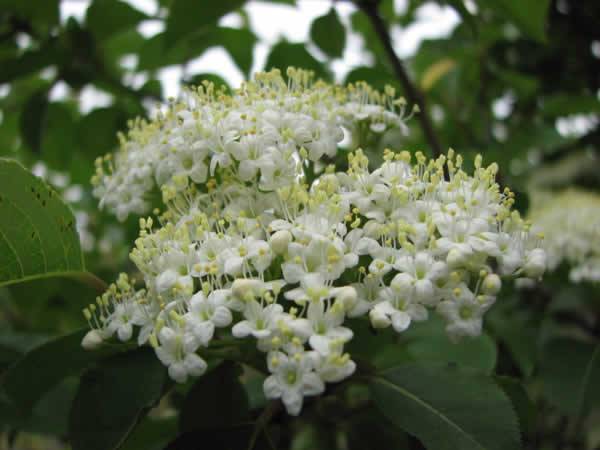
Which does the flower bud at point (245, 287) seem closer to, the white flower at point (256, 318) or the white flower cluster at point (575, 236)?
the white flower at point (256, 318)

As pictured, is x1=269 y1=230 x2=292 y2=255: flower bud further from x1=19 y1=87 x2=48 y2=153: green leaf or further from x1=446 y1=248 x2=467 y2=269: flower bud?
x1=19 y1=87 x2=48 y2=153: green leaf

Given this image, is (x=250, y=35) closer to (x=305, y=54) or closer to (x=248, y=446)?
(x=305, y=54)

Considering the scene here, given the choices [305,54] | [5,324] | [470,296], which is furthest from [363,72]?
[5,324]

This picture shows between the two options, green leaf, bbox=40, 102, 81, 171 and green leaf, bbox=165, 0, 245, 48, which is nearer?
green leaf, bbox=165, 0, 245, 48

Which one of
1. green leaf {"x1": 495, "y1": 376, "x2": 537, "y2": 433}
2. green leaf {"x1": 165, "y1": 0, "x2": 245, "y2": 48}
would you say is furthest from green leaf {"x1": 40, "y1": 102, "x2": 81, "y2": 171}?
green leaf {"x1": 495, "y1": 376, "x2": 537, "y2": 433}

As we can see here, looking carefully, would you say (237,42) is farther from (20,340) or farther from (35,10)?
(20,340)

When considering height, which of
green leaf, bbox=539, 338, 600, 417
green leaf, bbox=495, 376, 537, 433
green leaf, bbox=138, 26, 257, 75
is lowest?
green leaf, bbox=539, 338, 600, 417
